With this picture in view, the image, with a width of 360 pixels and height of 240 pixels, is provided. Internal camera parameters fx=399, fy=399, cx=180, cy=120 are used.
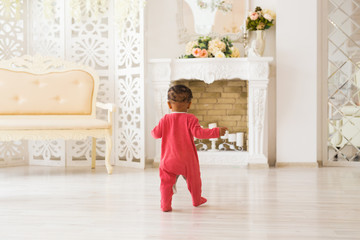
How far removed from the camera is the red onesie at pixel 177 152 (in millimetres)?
2441

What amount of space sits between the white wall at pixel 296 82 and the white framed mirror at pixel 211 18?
531 millimetres

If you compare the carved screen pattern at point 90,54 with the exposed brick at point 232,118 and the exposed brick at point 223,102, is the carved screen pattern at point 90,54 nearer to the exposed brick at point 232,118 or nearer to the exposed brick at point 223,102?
the exposed brick at point 223,102

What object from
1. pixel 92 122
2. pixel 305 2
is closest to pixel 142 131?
pixel 92 122

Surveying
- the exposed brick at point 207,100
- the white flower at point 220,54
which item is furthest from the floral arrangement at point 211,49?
the exposed brick at point 207,100

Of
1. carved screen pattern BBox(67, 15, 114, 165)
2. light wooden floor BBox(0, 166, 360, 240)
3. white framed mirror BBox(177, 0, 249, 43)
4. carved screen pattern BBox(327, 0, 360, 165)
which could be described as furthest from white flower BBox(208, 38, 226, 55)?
light wooden floor BBox(0, 166, 360, 240)

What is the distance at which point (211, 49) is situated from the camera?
15.3ft

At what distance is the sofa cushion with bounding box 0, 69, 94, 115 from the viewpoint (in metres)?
4.34

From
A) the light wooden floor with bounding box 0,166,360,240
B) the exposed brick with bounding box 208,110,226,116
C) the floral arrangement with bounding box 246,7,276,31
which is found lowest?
the light wooden floor with bounding box 0,166,360,240

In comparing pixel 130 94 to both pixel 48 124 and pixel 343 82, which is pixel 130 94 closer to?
pixel 48 124

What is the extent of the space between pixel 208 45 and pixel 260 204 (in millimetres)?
2540

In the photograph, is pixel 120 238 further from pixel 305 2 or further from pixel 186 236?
pixel 305 2

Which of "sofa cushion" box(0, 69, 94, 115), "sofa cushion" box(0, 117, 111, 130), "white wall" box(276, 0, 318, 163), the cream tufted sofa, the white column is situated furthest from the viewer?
"white wall" box(276, 0, 318, 163)

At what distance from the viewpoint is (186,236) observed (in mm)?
1911

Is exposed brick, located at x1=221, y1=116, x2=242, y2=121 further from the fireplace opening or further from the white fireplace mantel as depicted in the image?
the white fireplace mantel
